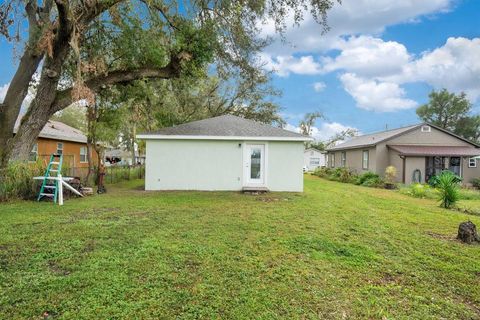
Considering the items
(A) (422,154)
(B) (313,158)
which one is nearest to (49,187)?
(A) (422,154)

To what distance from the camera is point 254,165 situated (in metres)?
13.2

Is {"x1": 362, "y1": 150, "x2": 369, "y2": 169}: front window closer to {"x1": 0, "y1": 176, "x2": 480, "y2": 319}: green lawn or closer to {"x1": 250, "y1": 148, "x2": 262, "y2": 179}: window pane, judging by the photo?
{"x1": 250, "y1": 148, "x2": 262, "y2": 179}: window pane

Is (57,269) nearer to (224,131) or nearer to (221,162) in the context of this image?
(221,162)

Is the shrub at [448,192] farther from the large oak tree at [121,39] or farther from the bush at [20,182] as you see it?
the bush at [20,182]

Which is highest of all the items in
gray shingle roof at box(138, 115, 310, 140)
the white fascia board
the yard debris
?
gray shingle roof at box(138, 115, 310, 140)

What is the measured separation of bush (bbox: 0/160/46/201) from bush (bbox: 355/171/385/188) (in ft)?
56.6

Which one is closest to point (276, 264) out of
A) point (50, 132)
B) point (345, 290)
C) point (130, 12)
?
point (345, 290)

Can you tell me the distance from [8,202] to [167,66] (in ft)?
22.7

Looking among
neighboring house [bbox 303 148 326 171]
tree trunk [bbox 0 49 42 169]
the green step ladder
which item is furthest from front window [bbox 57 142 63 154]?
neighboring house [bbox 303 148 326 171]

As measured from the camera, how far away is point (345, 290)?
361 cm

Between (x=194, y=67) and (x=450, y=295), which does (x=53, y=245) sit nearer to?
(x=450, y=295)

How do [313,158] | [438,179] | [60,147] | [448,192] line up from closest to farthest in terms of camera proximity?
[448,192], [438,179], [60,147], [313,158]

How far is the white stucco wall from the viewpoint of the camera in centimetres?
1298

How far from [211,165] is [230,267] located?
9040 mm
